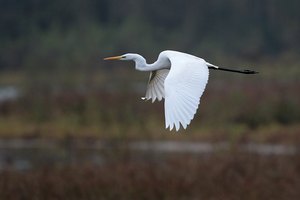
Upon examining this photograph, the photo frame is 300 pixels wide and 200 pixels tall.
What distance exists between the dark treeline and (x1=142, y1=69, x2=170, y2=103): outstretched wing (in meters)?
22.0

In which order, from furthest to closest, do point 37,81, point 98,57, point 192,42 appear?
point 192,42, point 98,57, point 37,81

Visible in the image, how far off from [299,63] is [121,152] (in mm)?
13331

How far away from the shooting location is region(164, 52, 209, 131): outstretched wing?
5.96 m

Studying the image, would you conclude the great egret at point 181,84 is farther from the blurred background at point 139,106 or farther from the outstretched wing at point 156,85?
the blurred background at point 139,106

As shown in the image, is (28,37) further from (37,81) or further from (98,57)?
(37,81)

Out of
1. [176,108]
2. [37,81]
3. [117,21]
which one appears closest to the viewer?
[176,108]

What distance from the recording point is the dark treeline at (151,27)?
30531 mm

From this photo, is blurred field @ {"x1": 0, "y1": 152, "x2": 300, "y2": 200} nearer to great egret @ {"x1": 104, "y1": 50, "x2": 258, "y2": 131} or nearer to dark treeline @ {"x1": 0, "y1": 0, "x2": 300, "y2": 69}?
great egret @ {"x1": 104, "y1": 50, "x2": 258, "y2": 131}

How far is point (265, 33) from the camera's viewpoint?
32375mm

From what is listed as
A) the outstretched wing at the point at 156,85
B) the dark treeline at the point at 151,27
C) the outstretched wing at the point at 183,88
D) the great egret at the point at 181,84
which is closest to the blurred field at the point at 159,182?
the outstretched wing at the point at 156,85

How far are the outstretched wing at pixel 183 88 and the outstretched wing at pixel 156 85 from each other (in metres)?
0.60

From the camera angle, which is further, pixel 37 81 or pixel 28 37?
pixel 28 37

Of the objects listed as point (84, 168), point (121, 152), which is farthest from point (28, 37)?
point (84, 168)

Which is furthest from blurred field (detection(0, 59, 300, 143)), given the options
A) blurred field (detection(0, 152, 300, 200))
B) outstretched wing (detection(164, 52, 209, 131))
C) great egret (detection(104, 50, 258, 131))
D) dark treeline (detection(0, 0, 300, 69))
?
dark treeline (detection(0, 0, 300, 69))
